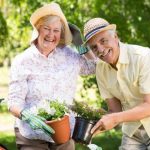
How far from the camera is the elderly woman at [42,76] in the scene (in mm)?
4449

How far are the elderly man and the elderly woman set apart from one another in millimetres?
320

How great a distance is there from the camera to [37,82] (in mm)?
4469

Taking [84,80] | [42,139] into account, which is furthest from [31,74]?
[84,80]

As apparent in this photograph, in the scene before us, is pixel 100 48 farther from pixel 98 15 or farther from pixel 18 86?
pixel 98 15

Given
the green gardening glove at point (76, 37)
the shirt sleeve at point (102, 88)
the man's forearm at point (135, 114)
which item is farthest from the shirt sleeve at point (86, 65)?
the man's forearm at point (135, 114)

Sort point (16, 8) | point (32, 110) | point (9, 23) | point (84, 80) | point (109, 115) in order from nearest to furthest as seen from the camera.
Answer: point (109, 115), point (32, 110), point (84, 80), point (16, 8), point (9, 23)

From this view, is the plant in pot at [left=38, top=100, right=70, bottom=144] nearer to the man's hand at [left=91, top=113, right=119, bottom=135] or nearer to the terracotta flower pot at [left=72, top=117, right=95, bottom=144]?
the terracotta flower pot at [left=72, top=117, right=95, bottom=144]

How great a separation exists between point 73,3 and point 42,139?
560cm

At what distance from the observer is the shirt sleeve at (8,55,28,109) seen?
14.5ft

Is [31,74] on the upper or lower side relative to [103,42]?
lower

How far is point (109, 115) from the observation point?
407 centimetres

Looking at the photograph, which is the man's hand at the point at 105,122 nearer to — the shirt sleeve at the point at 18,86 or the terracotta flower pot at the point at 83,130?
the terracotta flower pot at the point at 83,130

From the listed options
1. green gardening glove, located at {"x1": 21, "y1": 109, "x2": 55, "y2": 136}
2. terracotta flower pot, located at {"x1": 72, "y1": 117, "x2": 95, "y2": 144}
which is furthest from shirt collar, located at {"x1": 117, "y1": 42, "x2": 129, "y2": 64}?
green gardening glove, located at {"x1": 21, "y1": 109, "x2": 55, "y2": 136}

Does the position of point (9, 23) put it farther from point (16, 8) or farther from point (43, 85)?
point (43, 85)
